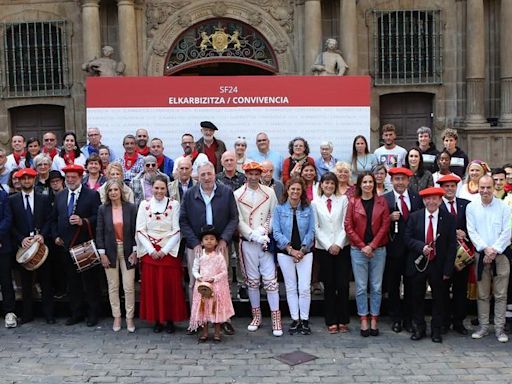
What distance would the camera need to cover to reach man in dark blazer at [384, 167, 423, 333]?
850 centimetres

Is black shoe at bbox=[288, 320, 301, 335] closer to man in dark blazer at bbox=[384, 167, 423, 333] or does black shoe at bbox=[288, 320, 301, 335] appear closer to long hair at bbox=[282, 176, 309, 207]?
man in dark blazer at bbox=[384, 167, 423, 333]

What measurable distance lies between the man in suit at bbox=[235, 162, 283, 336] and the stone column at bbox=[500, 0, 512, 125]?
10438mm

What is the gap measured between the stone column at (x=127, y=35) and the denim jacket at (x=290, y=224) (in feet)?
31.0

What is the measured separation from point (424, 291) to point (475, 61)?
10.3 meters

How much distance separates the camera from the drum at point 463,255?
827 centimetres

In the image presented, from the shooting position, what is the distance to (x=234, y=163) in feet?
29.7

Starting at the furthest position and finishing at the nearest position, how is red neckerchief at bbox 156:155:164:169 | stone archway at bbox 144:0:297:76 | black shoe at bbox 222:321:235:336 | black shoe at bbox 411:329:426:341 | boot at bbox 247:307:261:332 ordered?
stone archway at bbox 144:0:297:76 < red neckerchief at bbox 156:155:164:169 < boot at bbox 247:307:261:332 < black shoe at bbox 222:321:235:336 < black shoe at bbox 411:329:426:341

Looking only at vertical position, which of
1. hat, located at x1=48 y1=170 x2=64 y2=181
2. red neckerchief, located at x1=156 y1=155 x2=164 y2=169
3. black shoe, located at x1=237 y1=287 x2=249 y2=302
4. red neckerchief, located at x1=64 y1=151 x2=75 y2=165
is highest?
red neckerchief, located at x1=64 y1=151 x2=75 y2=165

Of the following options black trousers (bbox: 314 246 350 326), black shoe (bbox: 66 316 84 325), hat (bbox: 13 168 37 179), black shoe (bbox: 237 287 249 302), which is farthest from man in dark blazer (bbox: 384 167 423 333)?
hat (bbox: 13 168 37 179)

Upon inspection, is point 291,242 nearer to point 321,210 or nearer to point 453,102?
point 321,210

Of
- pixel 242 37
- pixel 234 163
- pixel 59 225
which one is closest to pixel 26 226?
pixel 59 225

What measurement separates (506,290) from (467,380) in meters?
1.75

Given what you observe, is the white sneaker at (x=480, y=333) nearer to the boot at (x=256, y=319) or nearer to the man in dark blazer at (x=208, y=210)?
the boot at (x=256, y=319)

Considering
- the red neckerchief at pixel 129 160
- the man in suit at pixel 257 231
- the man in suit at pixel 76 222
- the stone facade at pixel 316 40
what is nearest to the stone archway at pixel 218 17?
the stone facade at pixel 316 40
